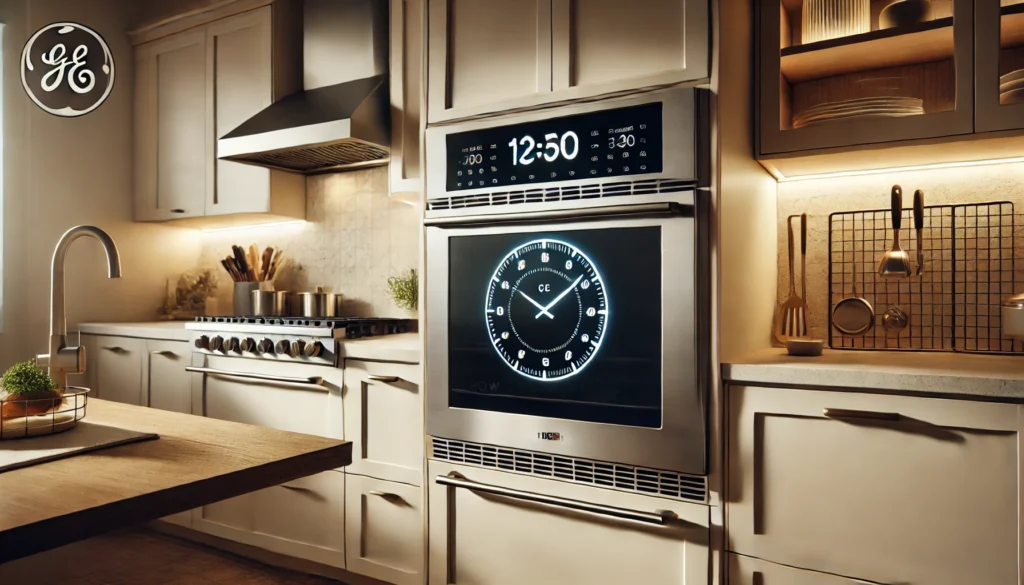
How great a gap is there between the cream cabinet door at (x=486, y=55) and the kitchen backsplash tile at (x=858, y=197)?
1050mm

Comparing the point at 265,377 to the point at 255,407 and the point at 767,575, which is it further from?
the point at 767,575

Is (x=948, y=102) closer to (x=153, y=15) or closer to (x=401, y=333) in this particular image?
(x=401, y=333)

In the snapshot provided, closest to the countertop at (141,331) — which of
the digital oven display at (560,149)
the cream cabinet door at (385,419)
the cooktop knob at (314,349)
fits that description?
the cooktop knob at (314,349)

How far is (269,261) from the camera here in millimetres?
3721

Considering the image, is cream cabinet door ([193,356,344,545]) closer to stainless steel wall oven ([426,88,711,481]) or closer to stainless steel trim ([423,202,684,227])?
stainless steel wall oven ([426,88,711,481])

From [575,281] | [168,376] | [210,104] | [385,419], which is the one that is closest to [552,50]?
[575,281]

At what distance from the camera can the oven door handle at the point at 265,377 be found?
2.76 m

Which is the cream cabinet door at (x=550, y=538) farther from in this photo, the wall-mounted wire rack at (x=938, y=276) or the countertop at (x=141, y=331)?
the countertop at (x=141, y=331)

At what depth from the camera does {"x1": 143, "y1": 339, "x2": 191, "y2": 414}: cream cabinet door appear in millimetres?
3252

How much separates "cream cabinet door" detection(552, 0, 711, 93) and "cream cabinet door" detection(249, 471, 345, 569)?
67.2 inches

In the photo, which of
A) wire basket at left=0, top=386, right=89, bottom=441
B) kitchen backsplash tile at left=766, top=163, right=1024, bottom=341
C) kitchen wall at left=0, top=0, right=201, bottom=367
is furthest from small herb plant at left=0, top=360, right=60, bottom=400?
kitchen wall at left=0, top=0, right=201, bottom=367

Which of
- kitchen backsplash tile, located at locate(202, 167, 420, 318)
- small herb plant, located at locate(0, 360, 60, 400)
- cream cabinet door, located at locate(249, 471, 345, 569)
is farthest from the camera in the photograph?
kitchen backsplash tile, located at locate(202, 167, 420, 318)

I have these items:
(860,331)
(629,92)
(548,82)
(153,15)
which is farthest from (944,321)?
(153,15)

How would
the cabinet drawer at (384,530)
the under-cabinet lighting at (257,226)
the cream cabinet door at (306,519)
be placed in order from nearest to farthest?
the cabinet drawer at (384,530) → the cream cabinet door at (306,519) → the under-cabinet lighting at (257,226)
